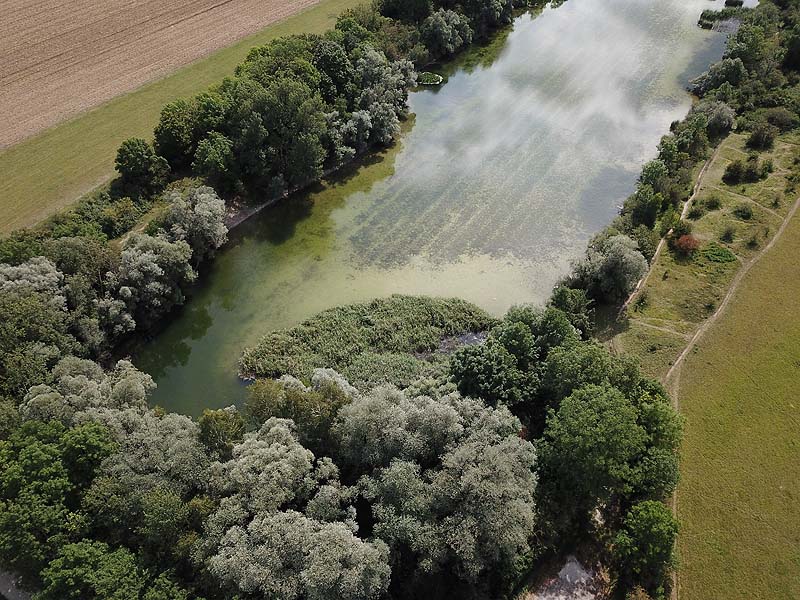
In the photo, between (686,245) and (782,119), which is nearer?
(686,245)

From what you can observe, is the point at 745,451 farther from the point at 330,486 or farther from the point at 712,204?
the point at 712,204

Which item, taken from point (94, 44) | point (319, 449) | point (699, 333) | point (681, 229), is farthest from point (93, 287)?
point (681, 229)

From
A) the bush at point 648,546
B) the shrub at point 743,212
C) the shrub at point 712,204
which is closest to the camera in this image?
the bush at point 648,546

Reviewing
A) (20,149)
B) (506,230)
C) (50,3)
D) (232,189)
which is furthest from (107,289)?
(50,3)

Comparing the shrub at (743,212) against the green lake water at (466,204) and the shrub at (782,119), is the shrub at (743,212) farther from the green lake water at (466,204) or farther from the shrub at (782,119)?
the shrub at (782,119)

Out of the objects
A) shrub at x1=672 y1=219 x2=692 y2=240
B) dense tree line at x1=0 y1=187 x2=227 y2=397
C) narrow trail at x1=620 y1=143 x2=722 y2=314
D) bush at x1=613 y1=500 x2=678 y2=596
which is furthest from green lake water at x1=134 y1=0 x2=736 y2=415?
bush at x1=613 y1=500 x2=678 y2=596

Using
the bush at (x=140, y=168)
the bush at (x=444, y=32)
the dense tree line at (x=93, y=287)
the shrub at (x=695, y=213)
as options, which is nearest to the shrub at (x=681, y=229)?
the shrub at (x=695, y=213)

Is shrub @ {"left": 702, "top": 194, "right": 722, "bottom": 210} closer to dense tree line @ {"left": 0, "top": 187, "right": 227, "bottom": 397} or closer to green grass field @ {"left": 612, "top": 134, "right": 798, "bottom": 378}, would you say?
green grass field @ {"left": 612, "top": 134, "right": 798, "bottom": 378}
